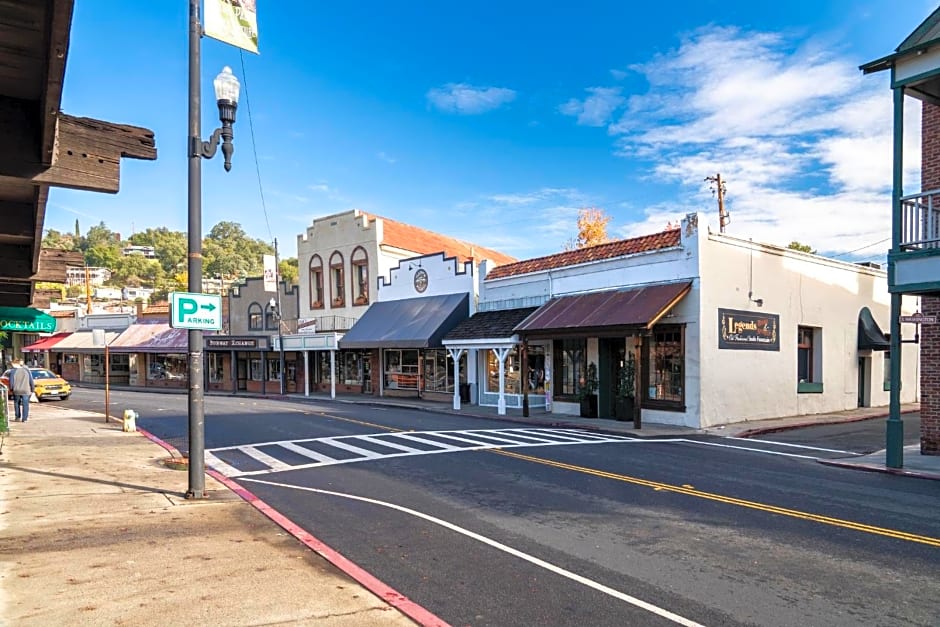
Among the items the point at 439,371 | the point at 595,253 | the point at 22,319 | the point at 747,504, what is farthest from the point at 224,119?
the point at 439,371

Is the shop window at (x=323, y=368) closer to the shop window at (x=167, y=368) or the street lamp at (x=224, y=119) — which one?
the shop window at (x=167, y=368)

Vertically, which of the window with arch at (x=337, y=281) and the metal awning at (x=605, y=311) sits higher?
the window with arch at (x=337, y=281)

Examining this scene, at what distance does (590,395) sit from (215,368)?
3203 cm

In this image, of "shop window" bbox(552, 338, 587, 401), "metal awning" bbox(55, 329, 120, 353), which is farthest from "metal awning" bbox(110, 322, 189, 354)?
"shop window" bbox(552, 338, 587, 401)

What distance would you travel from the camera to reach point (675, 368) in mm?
19875

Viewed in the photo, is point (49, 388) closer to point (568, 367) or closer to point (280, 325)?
point (280, 325)

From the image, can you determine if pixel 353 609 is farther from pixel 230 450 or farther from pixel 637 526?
pixel 230 450

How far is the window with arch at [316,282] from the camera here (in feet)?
125

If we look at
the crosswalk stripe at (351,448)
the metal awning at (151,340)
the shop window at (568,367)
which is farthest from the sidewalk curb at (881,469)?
the metal awning at (151,340)

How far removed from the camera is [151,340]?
4500 centimetres

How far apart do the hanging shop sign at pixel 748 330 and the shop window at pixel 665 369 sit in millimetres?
1295

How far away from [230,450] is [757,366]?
1623cm

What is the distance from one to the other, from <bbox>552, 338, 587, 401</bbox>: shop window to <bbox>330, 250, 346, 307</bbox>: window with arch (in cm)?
1672

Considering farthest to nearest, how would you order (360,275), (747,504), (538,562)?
(360,275) → (747,504) → (538,562)
